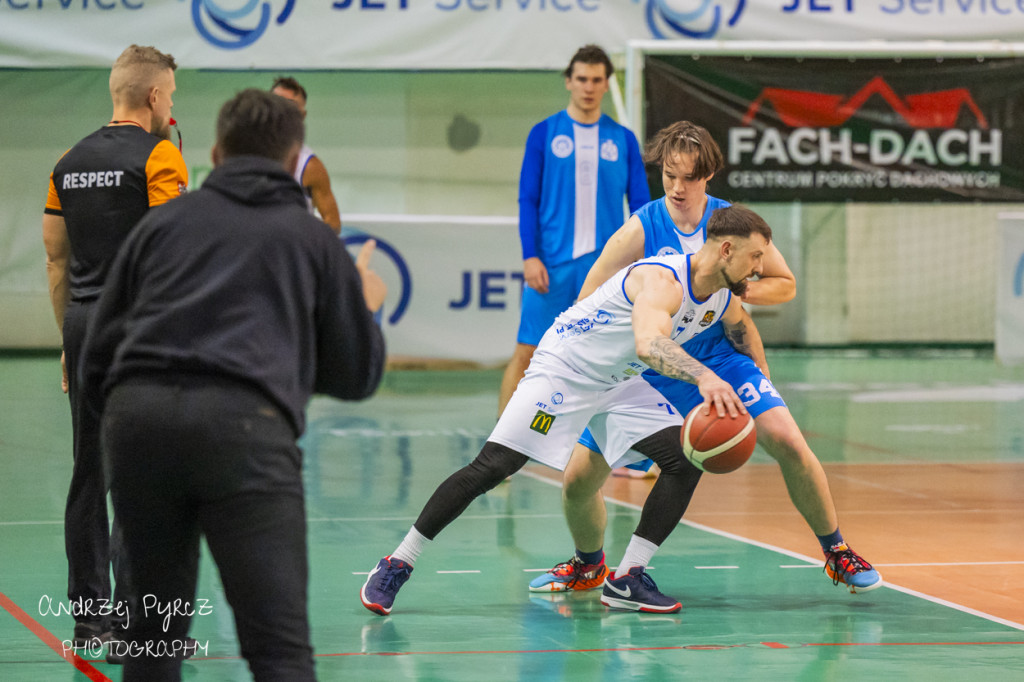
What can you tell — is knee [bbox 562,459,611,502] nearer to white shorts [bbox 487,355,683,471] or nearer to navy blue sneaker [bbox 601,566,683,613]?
white shorts [bbox 487,355,683,471]

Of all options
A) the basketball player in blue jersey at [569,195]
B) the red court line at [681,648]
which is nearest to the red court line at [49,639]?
the red court line at [681,648]

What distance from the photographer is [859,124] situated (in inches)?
505

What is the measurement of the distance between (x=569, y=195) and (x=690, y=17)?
5.14 meters

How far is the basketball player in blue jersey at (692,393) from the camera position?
5562mm

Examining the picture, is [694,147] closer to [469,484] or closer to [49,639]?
[469,484]

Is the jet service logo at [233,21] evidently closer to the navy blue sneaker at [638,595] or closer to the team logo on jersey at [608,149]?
the team logo on jersey at [608,149]

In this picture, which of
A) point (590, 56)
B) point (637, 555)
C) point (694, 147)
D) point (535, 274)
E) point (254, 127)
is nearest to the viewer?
point (254, 127)

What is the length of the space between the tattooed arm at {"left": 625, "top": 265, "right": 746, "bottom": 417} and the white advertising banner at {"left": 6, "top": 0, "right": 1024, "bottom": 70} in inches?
312

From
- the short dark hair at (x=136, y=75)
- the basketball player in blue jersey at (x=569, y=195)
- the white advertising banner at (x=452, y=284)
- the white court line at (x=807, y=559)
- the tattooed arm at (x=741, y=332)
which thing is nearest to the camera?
the short dark hair at (x=136, y=75)

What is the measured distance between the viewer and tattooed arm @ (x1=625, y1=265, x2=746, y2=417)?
4.57 m

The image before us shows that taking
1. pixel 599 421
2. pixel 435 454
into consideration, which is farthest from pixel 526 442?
pixel 435 454

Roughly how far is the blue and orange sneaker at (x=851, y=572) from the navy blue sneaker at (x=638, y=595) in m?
0.66

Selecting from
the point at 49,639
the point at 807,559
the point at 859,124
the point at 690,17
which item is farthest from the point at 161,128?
the point at 859,124

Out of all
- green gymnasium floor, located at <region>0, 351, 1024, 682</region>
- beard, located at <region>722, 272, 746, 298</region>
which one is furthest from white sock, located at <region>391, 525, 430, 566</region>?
beard, located at <region>722, 272, 746, 298</region>
